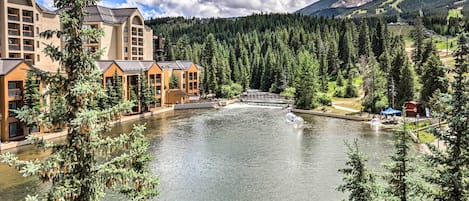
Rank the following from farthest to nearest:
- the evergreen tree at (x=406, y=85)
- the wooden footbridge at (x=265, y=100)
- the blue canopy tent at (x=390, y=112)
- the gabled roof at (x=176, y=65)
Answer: the wooden footbridge at (x=265, y=100) → the gabled roof at (x=176, y=65) → the evergreen tree at (x=406, y=85) → the blue canopy tent at (x=390, y=112)

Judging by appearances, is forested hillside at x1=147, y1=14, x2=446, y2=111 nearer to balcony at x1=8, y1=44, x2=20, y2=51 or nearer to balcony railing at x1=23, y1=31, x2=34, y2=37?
balcony railing at x1=23, y1=31, x2=34, y2=37

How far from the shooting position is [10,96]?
3073 cm

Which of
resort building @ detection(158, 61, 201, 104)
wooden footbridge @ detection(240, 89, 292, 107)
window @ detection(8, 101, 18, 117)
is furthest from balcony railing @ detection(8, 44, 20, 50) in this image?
wooden footbridge @ detection(240, 89, 292, 107)

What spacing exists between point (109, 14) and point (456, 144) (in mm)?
56727

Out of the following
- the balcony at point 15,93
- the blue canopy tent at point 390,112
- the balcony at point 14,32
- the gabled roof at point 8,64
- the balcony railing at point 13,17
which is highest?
the balcony railing at point 13,17

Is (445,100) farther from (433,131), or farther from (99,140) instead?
(99,140)

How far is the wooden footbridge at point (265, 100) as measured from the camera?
60.9 m

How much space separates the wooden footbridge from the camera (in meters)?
60.9

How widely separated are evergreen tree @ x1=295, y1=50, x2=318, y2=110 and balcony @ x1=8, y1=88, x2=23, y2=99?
3591 centimetres

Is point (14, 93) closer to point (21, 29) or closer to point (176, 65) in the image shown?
point (21, 29)

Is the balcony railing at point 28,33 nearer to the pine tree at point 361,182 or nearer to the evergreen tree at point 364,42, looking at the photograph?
the pine tree at point 361,182

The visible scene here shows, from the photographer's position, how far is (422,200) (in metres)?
9.84

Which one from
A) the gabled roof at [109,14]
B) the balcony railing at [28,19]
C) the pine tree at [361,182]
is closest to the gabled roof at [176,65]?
the gabled roof at [109,14]

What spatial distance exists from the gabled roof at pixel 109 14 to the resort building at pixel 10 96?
2471 centimetres
